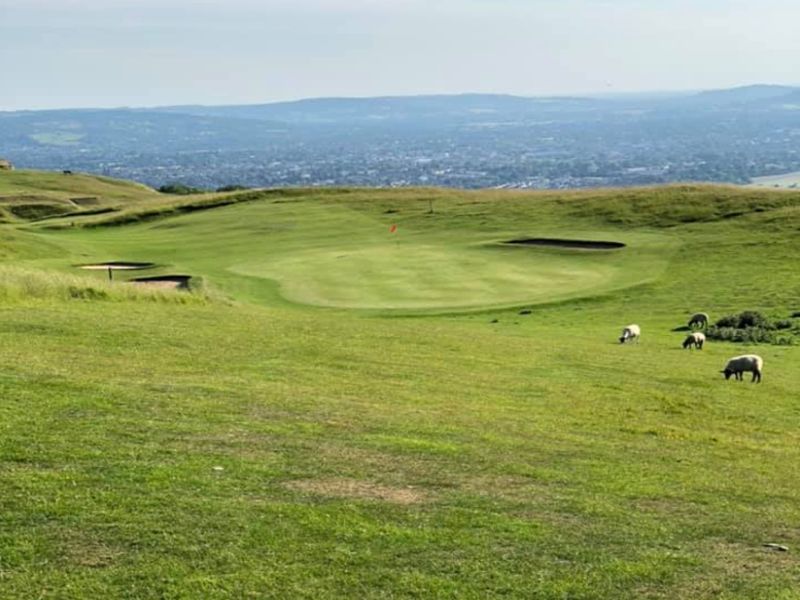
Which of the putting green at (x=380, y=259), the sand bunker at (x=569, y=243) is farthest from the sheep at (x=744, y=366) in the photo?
the sand bunker at (x=569, y=243)

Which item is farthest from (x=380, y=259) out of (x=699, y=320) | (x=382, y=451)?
(x=382, y=451)

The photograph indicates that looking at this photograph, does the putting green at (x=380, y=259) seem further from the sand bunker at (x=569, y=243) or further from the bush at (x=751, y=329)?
the bush at (x=751, y=329)

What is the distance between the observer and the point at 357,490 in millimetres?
12172

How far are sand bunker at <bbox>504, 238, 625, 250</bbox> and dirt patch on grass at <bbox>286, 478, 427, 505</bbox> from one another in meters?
43.7

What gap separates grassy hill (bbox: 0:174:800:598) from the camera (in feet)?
32.3

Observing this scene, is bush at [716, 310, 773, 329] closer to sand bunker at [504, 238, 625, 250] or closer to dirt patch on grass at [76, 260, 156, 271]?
sand bunker at [504, 238, 625, 250]

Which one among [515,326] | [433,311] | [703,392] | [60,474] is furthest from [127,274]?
[60,474]

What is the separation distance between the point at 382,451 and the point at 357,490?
1.95 m

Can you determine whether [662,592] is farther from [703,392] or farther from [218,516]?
[703,392]

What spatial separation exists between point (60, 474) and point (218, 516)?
2.22 metres

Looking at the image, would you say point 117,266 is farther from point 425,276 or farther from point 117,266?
point 425,276

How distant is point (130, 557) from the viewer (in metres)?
9.55

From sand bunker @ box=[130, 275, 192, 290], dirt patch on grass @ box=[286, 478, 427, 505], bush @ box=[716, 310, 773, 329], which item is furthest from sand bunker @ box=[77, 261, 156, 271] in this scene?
A: dirt patch on grass @ box=[286, 478, 427, 505]

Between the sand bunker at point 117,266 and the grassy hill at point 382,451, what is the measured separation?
11.8 metres
